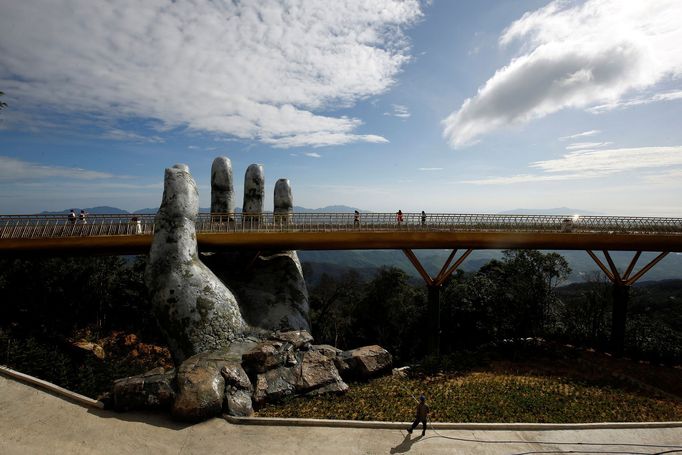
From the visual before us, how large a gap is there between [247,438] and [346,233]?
36.7ft

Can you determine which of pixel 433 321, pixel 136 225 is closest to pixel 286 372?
pixel 433 321

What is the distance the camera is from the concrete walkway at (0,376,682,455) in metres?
10.5

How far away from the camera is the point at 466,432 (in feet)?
38.4

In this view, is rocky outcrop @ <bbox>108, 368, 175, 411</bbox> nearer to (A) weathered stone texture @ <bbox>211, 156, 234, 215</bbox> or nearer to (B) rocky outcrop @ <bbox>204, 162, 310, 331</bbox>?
(B) rocky outcrop @ <bbox>204, 162, 310, 331</bbox>

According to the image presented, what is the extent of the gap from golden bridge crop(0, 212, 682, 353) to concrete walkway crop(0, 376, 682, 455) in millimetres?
8779

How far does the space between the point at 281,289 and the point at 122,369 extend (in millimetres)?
9675

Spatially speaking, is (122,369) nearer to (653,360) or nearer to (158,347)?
(158,347)

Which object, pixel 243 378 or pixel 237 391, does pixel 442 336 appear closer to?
pixel 243 378

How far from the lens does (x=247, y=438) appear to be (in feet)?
36.5

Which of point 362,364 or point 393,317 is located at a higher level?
point 362,364

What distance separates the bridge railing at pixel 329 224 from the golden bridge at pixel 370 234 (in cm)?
4

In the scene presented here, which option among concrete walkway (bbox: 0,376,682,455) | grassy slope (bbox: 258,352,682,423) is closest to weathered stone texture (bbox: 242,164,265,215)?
grassy slope (bbox: 258,352,682,423)

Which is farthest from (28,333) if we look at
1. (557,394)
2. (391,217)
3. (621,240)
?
(621,240)

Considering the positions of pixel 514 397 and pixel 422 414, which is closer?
pixel 422 414
